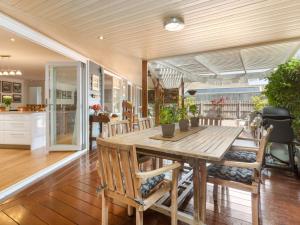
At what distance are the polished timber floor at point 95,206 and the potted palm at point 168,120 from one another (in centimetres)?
82

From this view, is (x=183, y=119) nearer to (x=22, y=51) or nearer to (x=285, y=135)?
(x=285, y=135)

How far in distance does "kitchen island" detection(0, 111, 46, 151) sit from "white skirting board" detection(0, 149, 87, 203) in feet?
4.76

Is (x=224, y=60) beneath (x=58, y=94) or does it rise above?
above

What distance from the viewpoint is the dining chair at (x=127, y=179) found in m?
1.25

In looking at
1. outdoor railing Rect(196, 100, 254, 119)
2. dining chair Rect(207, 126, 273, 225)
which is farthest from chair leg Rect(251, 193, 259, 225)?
outdoor railing Rect(196, 100, 254, 119)

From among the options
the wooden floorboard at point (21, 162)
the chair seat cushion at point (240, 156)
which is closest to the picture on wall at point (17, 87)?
the wooden floorboard at point (21, 162)

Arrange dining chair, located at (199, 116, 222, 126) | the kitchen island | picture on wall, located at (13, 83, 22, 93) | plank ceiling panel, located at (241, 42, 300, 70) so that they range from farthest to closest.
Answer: picture on wall, located at (13, 83, 22, 93) → the kitchen island → plank ceiling panel, located at (241, 42, 300, 70) → dining chair, located at (199, 116, 222, 126)

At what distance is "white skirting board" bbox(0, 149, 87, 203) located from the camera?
2272mm

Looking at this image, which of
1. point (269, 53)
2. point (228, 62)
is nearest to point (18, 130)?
point (228, 62)

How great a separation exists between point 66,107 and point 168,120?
3211 millimetres

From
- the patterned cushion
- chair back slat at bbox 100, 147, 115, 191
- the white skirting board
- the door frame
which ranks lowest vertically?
the white skirting board

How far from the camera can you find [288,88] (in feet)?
9.77

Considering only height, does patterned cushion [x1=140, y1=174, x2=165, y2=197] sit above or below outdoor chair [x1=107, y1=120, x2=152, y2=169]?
below

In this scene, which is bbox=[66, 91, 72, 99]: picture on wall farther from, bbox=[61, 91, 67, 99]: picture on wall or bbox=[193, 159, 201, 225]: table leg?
bbox=[193, 159, 201, 225]: table leg
